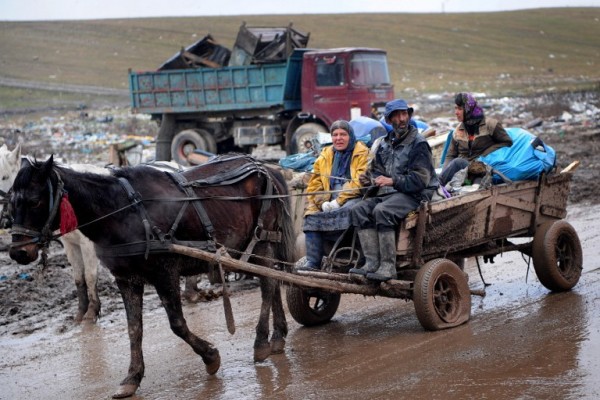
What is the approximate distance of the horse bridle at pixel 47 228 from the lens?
20.9ft

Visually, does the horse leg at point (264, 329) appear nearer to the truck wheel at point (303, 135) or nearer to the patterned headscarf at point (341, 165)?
the patterned headscarf at point (341, 165)

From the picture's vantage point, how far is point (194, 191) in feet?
23.8

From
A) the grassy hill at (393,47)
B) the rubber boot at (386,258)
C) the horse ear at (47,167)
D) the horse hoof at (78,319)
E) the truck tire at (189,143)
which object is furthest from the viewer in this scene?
the grassy hill at (393,47)

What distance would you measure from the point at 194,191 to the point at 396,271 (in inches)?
71.2

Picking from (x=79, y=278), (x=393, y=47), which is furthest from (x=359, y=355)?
(x=393, y=47)

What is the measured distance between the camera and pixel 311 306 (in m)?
8.60

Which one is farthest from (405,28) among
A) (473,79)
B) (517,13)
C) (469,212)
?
(469,212)

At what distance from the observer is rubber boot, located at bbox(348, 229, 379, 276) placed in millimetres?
7426

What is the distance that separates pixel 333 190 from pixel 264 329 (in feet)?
4.46

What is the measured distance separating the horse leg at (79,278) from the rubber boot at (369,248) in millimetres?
3451

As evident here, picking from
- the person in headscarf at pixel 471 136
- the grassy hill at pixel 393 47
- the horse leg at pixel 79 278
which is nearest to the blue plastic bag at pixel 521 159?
the person in headscarf at pixel 471 136

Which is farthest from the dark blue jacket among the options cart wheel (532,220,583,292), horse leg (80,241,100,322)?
horse leg (80,241,100,322)

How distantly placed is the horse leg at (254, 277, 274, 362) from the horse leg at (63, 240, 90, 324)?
2687mm

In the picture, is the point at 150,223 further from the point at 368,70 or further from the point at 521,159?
the point at 368,70
